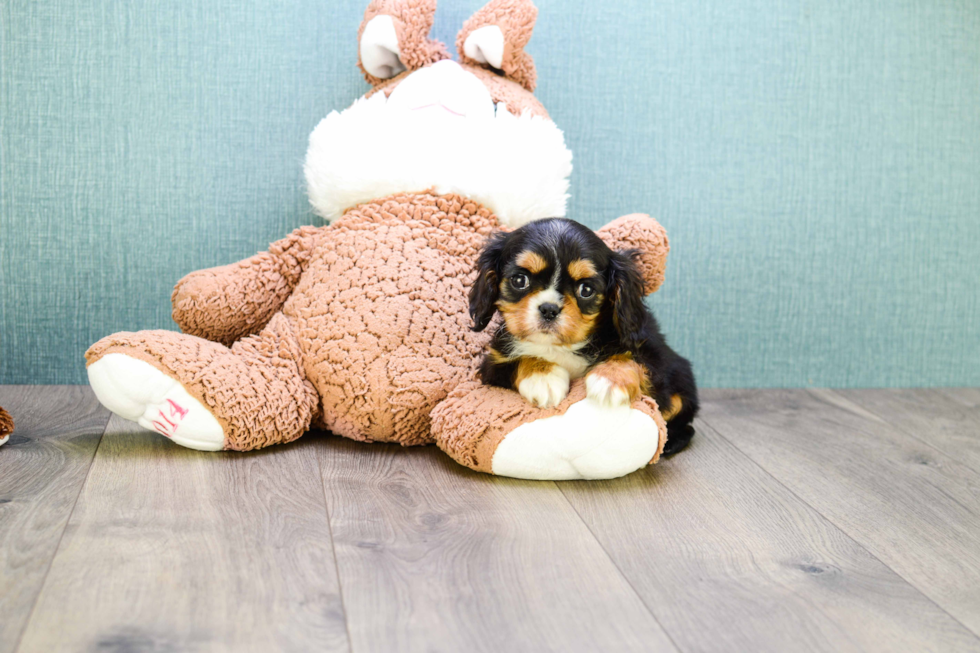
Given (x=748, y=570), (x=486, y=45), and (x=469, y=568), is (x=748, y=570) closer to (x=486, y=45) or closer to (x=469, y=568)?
(x=469, y=568)

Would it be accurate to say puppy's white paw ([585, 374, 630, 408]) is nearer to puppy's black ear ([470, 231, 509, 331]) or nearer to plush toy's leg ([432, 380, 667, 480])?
plush toy's leg ([432, 380, 667, 480])

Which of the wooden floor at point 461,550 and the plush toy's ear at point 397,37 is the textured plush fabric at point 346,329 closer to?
the wooden floor at point 461,550

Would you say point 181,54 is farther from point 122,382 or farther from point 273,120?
point 122,382

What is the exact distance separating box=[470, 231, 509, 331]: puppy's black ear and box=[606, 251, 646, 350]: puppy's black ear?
0.24 metres

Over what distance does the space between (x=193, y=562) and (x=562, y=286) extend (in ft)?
2.75

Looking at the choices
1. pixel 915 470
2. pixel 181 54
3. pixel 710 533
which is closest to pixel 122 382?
pixel 181 54

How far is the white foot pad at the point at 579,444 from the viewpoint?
1725mm

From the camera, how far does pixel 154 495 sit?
162cm

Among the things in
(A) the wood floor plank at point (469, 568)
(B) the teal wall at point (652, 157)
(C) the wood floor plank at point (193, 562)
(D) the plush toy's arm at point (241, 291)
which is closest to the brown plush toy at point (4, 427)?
(C) the wood floor plank at point (193, 562)

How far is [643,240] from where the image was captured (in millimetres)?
2025

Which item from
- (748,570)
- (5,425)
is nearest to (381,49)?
(5,425)

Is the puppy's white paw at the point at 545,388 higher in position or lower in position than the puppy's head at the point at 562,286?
lower

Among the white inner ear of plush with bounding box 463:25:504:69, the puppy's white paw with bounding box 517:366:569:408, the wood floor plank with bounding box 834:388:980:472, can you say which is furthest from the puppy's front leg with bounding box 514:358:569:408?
the wood floor plank with bounding box 834:388:980:472

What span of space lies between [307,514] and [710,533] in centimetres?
74
